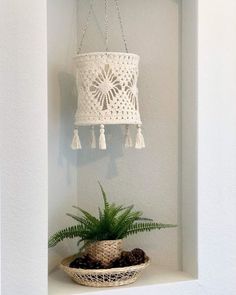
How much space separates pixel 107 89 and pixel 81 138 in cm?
25

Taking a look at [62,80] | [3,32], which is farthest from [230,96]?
[3,32]

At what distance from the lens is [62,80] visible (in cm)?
141

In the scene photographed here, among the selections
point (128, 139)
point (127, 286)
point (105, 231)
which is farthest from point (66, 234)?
point (128, 139)

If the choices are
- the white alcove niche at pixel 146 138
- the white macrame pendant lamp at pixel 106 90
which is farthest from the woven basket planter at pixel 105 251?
the white macrame pendant lamp at pixel 106 90

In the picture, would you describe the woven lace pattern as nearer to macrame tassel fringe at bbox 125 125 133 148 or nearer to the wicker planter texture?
macrame tassel fringe at bbox 125 125 133 148

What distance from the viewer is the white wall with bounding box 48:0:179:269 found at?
4.58ft

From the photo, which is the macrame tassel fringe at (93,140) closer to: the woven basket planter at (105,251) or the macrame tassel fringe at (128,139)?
the macrame tassel fringe at (128,139)

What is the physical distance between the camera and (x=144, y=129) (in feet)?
4.66

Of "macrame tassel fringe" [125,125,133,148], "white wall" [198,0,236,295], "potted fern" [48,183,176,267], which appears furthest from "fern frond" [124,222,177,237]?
"macrame tassel fringe" [125,125,133,148]

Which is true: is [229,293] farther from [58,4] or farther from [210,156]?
[58,4]

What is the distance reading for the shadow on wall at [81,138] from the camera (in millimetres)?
1413

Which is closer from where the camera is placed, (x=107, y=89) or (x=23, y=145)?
(x=23, y=145)

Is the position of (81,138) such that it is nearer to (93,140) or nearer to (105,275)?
(93,140)

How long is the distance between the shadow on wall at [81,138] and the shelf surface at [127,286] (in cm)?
29
